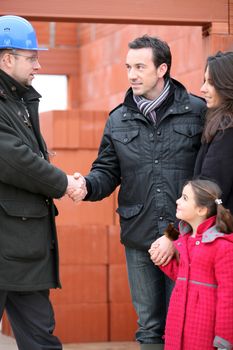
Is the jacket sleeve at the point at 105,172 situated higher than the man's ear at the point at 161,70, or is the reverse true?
the man's ear at the point at 161,70

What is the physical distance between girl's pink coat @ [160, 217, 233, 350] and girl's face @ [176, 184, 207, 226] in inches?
2.1

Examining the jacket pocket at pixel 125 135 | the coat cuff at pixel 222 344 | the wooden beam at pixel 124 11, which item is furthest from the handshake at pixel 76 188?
the wooden beam at pixel 124 11

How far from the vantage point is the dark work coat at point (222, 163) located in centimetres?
397

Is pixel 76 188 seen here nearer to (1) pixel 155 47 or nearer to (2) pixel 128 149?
(2) pixel 128 149

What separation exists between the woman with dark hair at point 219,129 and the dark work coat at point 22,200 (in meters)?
0.61

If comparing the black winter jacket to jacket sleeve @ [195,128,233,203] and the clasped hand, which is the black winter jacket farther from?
jacket sleeve @ [195,128,233,203]

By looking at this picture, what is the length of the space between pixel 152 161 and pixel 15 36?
814 millimetres

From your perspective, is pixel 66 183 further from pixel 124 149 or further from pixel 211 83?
pixel 211 83

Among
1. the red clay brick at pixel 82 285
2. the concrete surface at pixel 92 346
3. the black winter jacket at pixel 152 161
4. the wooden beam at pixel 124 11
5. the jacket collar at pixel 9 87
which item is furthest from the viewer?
the red clay brick at pixel 82 285

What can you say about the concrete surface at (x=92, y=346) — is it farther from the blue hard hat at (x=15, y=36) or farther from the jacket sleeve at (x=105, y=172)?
the blue hard hat at (x=15, y=36)

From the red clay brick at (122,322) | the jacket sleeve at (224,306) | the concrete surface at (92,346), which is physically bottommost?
the concrete surface at (92,346)

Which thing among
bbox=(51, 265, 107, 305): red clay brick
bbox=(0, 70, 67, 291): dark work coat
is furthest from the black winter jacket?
bbox=(51, 265, 107, 305): red clay brick

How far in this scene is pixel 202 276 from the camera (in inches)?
153

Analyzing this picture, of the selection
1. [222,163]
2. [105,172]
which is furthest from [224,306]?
[105,172]
